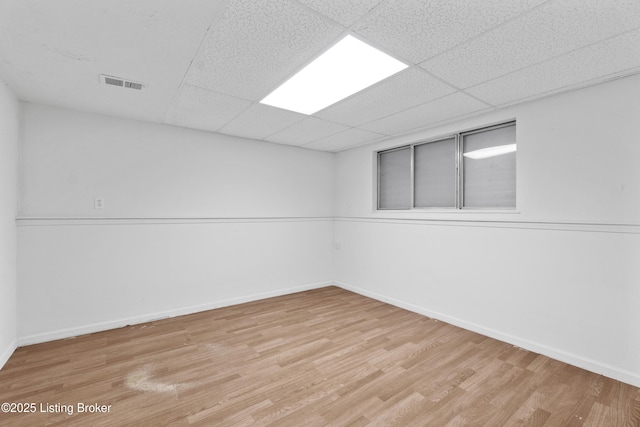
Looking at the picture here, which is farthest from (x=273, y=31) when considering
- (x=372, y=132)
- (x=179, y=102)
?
(x=372, y=132)

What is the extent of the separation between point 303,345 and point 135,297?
2095mm

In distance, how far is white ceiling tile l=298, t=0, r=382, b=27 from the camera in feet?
4.90

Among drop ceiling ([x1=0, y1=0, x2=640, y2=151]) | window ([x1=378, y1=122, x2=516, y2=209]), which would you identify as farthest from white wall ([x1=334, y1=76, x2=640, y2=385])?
drop ceiling ([x1=0, y1=0, x2=640, y2=151])

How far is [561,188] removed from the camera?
8.52 feet

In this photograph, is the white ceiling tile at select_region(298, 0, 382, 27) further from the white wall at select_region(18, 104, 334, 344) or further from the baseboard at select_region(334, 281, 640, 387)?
the baseboard at select_region(334, 281, 640, 387)

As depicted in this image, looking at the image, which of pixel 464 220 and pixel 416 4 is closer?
pixel 416 4

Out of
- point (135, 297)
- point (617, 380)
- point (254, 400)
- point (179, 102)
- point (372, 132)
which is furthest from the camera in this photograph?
point (372, 132)

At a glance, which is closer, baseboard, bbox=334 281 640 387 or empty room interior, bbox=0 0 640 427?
empty room interior, bbox=0 0 640 427

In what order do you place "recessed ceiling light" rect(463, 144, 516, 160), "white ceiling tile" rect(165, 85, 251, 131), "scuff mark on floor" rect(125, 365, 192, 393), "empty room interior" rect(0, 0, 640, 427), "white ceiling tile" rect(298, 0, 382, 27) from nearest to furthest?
"white ceiling tile" rect(298, 0, 382, 27) < "empty room interior" rect(0, 0, 640, 427) < "scuff mark on floor" rect(125, 365, 192, 393) < "white ceiling tile" rect(165, 85, 251, 131) < "recessed ceiling light" rect(463, 144, 516, 160)

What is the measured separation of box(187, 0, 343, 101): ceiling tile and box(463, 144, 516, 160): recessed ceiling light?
2.31 meters

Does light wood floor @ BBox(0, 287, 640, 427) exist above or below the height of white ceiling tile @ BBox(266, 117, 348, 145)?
below

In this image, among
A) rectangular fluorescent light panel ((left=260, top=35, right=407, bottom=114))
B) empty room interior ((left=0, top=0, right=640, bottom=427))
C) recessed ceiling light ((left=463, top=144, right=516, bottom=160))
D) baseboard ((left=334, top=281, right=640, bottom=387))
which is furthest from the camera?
recessed ceiling light ((left=463, top=144, right=516, bottom=160))

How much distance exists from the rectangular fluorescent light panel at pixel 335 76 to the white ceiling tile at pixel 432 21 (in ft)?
0.56

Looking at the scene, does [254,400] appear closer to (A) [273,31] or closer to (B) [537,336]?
(A) [273,31]
